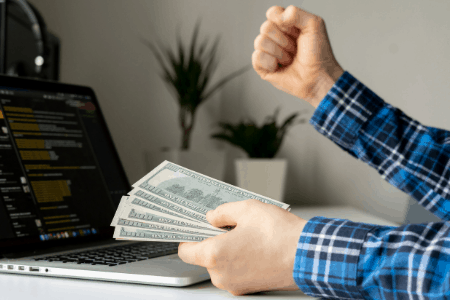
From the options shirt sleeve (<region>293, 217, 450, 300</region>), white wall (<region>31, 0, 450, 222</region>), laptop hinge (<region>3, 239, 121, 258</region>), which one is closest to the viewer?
shirt sleeve (<region>293, 217, 450, 300</region>)

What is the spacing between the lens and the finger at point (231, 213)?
1.61ft

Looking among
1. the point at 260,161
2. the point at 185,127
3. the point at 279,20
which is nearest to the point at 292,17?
the point at 279,20

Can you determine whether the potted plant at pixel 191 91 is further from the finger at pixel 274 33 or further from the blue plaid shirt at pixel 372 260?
the blue plaid shirt at pixel 372 260

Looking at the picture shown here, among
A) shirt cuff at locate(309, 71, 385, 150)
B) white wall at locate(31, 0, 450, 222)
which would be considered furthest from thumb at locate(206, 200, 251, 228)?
white wall at locate(31, 0, 450, 222)

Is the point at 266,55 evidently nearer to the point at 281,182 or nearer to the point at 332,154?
the point at 281,182

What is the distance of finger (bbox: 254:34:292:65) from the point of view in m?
0.73

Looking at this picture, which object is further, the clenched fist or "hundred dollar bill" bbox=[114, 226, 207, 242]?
the clenched fist

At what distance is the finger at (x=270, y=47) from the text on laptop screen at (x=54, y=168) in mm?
419

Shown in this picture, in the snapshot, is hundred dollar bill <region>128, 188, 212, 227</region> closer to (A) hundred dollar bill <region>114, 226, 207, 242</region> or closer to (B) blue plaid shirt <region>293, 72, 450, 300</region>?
(A) hundred dollar bill <region>114, 226, 207, 242</region>

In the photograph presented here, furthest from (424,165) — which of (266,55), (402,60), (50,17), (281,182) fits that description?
(50,17)

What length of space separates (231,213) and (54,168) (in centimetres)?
44

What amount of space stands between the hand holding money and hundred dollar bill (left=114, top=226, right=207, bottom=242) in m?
0.03

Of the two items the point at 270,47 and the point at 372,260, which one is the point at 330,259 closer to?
the point at 372,260

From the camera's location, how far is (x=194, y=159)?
61.6 inches
